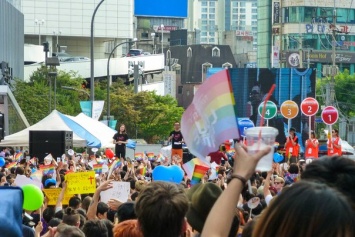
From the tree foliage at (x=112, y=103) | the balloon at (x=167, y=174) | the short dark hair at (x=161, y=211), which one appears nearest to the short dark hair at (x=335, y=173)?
the short dark hair at (x=161, y=211)

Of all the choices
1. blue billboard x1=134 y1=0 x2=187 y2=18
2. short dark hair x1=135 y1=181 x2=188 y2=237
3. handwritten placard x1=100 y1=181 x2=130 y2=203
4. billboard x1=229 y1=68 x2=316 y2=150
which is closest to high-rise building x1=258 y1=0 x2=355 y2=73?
blue billboard x1=134 y1=0 x2=187 y2=18

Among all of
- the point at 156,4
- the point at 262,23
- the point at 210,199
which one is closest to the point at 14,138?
the point at 210,199

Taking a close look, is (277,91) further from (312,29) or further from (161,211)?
(312,29)

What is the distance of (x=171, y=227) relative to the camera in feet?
16.9

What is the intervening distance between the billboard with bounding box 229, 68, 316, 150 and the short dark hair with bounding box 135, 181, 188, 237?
126 feet

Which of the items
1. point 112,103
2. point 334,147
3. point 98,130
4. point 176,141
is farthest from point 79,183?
point 112,103

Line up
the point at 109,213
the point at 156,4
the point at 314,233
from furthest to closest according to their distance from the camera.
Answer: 1. the point at 156,4
2. the point at 109,213
3. the point at 314,233

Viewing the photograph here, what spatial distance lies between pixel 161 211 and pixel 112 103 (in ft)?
252

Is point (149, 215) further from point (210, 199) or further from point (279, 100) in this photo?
point (279, 100)

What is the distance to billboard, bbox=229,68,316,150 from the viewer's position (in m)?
44.8

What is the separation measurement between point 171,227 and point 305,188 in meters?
2.00

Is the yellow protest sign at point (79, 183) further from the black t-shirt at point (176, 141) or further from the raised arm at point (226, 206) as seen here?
the black t-shirt at point (176, 141)

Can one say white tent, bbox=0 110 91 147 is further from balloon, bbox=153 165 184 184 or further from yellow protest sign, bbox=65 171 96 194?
balloon, bbox=153 165 184 184

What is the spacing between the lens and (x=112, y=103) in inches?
3223
